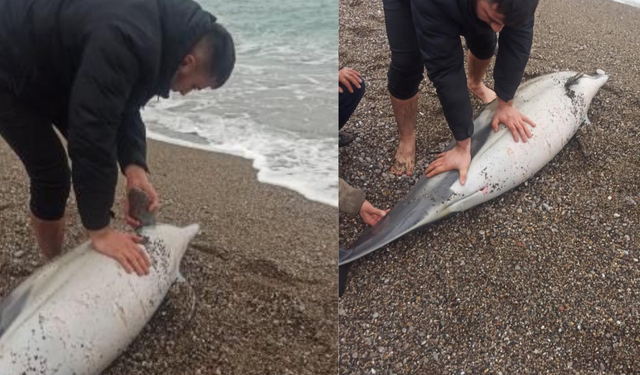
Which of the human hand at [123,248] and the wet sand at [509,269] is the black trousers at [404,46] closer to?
the wet sand at [509,269]

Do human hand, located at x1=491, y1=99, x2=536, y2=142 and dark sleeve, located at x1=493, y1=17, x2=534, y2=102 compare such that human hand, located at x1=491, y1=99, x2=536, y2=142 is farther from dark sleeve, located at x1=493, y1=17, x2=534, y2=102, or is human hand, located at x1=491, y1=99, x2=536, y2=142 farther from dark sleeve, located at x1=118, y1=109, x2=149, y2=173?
dark sleeve, located at x1=118, y1=109, x2=149, y2=173

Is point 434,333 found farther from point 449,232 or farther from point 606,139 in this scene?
point 606,139

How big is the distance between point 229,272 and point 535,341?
1.27 m

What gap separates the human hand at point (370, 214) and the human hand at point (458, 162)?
0.30 meters

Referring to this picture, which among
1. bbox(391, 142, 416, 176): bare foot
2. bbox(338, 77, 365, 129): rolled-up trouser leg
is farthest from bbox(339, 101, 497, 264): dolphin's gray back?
bbox(338, 77, 365, 129): rolled-up trouser leg

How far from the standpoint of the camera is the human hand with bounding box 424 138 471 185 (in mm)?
2500

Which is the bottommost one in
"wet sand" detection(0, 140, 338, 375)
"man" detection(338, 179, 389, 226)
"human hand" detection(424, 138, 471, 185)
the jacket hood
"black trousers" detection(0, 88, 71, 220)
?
"human hand" detection(424, 138, 471, 185)

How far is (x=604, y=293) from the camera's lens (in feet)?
7.15

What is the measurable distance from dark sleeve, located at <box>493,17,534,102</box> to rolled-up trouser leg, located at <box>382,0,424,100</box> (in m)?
0.38

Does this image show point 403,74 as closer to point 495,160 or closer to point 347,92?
point 347,92

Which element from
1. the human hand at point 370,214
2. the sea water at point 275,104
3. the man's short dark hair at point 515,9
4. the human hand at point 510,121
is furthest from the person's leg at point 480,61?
the sea water at point 275,104

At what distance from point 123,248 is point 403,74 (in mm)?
1901

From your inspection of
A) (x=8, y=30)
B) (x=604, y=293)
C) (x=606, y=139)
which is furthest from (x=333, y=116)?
(x=606, y=139)

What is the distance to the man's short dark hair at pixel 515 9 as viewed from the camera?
193 centimetres
